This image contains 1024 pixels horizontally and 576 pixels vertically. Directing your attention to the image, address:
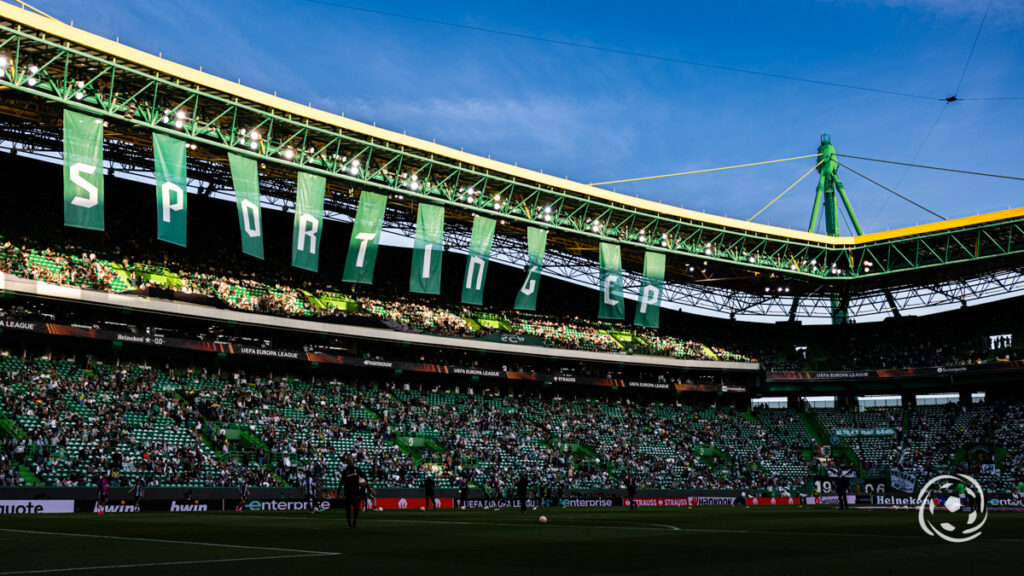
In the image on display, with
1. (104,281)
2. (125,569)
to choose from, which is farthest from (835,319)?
(125,569)

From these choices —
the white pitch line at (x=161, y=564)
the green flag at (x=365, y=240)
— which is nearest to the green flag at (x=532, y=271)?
the green flag at (x=365, y=240)

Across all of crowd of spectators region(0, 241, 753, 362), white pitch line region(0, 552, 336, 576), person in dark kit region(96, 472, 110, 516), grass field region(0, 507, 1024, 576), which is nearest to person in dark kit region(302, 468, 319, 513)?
person in dark kit region(96, 472, 110, 516)

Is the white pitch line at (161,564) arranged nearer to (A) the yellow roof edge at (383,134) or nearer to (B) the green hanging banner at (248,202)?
(B) the green hanging banner at (248,202)

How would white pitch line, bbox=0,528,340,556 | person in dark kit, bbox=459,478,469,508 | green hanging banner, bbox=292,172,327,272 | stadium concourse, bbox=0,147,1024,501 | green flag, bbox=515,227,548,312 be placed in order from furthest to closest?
green flag, bbox=515,227,548,312 < person in dark kit, bbox=459,478,469,508 < green hanging banner, bbox=292,172,327,272 < stadium concourse, bbox=0,147,1024,501 < white pitch line, bbox=0,528,340,556

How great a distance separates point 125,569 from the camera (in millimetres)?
10664

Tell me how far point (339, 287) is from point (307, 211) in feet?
57.8

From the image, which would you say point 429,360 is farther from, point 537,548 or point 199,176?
point 537,548

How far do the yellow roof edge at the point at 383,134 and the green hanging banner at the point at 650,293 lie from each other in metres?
4.03

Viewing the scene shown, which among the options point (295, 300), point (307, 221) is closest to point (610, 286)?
point (307, 221)

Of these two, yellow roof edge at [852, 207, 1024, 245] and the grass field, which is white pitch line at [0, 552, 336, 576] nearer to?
the grass field

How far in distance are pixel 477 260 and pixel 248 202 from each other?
46.6ft

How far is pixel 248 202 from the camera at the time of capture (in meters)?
43.3

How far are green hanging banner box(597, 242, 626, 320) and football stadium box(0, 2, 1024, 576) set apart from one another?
246 millimetres

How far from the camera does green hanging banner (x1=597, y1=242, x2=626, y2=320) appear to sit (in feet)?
182
